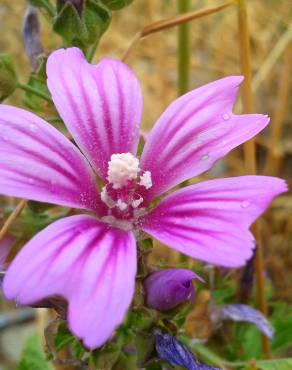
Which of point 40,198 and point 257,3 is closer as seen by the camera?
point 40,198

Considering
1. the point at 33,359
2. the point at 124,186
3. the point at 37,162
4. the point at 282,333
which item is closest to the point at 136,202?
the point at 124,186

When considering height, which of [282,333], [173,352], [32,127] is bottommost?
[282,333]

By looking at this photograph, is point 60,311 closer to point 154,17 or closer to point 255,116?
point 255,116

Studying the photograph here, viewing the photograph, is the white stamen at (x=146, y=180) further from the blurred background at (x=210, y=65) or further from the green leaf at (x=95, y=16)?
the blurred background at (x=210, y=65)

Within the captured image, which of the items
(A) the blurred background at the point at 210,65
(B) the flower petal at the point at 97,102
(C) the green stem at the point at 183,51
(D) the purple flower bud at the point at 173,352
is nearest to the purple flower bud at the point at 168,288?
(D) the purple flower bud at the point at 173,352

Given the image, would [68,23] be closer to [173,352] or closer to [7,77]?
[7,77]

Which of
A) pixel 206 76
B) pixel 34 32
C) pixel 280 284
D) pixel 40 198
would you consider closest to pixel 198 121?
pixel 40 198

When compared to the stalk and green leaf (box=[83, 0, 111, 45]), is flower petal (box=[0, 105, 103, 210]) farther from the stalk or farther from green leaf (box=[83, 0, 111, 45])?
the stalk

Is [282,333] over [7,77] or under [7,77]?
under

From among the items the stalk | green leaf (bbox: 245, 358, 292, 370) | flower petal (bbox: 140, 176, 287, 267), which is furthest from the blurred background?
flower petal (bbox: 140, 176, 287, 267)
